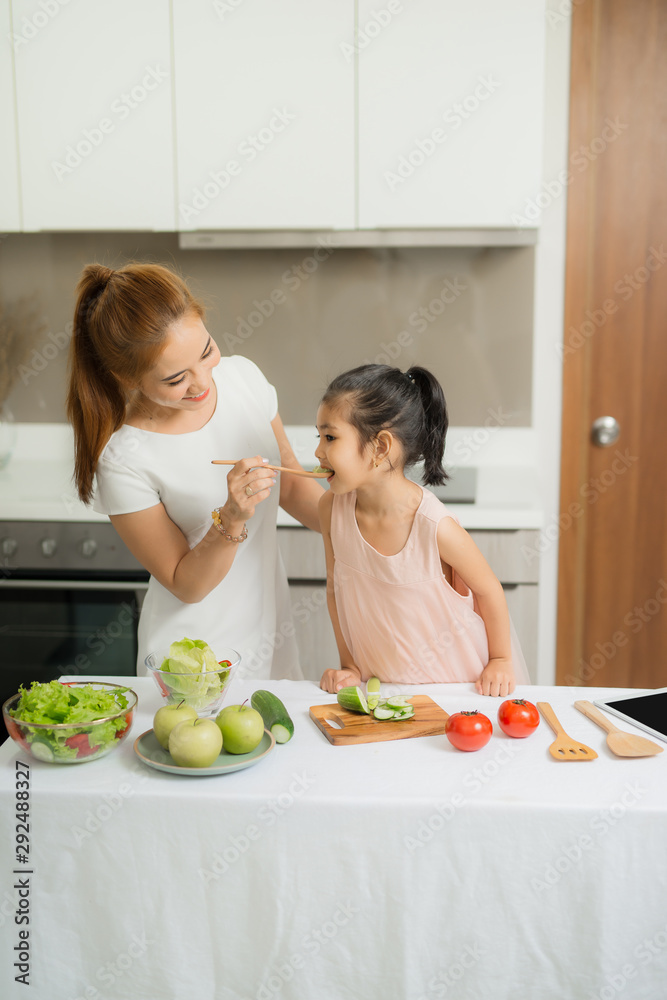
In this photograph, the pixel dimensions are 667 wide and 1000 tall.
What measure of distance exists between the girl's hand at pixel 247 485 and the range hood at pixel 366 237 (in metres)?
1.28

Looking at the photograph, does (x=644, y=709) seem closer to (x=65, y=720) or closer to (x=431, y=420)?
(x=431, y=420)

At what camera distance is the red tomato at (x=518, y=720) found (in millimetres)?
1065

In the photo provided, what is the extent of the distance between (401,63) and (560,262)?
847 millimetres

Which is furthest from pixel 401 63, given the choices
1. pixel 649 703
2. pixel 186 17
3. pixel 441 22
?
pixel 649 703

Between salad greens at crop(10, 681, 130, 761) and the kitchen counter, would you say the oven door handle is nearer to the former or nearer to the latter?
the kitchen counter

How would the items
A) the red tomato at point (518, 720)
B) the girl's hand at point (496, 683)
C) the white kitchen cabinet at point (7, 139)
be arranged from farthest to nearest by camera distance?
the white kitchen cabinet at point (7, 139), the girl's hand at point (496, 683), the red tomato at point (518, 720)

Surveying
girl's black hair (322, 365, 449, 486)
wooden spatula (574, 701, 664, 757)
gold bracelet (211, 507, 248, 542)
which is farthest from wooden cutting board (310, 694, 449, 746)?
girl's black hair (322, 365, 449, 486)

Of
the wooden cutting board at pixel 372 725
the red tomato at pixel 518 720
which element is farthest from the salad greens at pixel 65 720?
the red tomato at pixel 518 720

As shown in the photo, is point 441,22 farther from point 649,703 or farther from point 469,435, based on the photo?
point 649,703

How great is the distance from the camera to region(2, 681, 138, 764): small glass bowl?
0.98 metres

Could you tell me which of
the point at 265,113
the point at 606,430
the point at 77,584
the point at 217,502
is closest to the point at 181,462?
the point at 217,502

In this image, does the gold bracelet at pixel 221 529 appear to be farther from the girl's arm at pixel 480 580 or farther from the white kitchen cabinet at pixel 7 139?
the white kitchen cabinet at pixel 7 139

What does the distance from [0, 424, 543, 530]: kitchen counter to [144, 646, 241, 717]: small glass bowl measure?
1201 millimetres

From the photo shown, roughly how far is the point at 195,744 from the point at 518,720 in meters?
0.43
